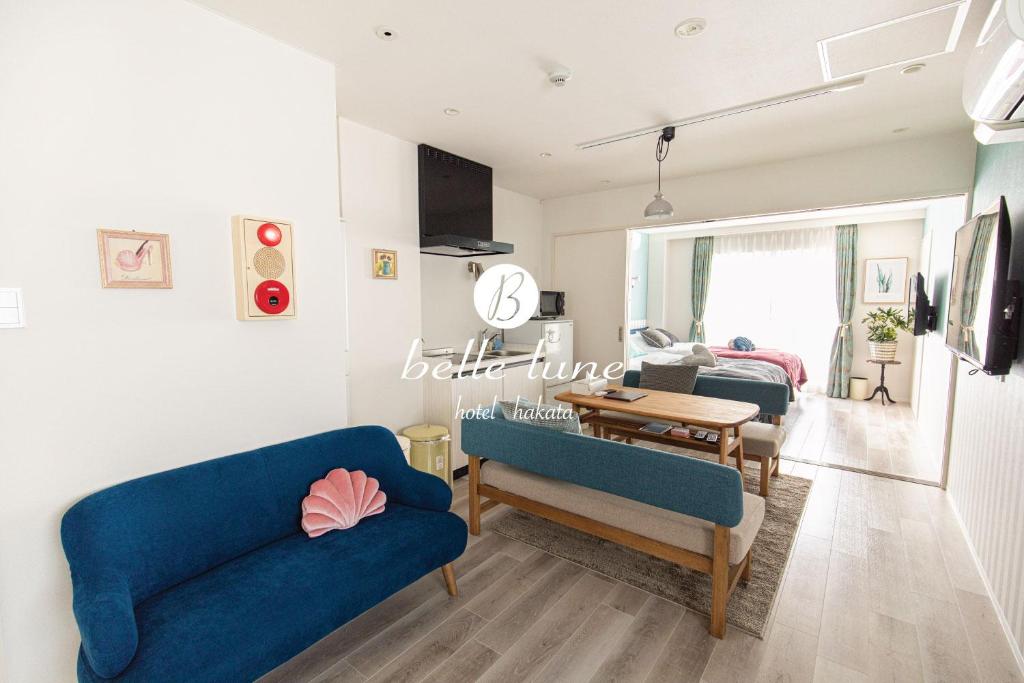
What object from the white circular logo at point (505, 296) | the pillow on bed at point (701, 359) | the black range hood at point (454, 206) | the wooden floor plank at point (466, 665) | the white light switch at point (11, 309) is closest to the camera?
the white light switch at point (11, 309)

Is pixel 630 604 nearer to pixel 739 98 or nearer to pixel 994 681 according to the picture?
pixel 994 681

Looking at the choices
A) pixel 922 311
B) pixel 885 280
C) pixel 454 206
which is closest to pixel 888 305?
pixel 885 280

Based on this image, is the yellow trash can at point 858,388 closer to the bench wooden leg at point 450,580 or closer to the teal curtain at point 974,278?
the teal curtain at point 974,278

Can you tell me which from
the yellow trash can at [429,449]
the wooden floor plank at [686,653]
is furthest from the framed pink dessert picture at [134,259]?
the wooden floor plank at [686,653]

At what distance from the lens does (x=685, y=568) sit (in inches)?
96.7

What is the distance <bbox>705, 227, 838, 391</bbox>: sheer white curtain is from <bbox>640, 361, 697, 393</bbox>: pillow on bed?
3.97m

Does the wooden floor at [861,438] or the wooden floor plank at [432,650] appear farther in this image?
the wooden floor at [861,438]

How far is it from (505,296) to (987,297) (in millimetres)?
3513

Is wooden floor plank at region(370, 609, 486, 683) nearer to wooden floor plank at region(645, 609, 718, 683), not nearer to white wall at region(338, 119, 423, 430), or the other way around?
wooden floor plank at region(645, 609, 718, 683)

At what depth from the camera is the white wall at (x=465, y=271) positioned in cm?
419

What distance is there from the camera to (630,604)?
2.15m

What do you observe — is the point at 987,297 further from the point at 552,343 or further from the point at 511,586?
the point at 552,343

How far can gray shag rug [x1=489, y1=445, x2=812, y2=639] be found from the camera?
2137 millimetres

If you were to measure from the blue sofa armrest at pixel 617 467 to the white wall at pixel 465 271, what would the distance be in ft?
5.63
